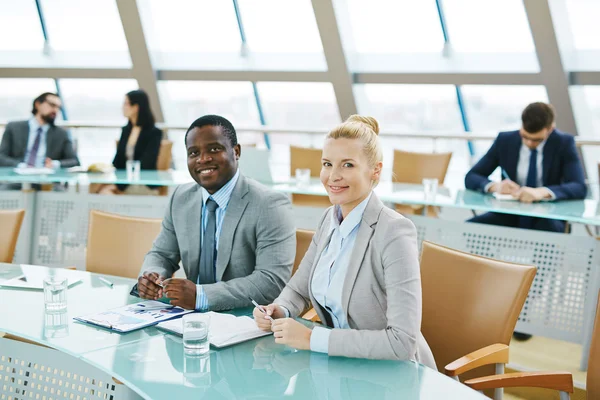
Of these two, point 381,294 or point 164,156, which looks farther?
point 164,156

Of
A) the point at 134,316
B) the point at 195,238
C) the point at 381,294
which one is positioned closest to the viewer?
the point at 381,294

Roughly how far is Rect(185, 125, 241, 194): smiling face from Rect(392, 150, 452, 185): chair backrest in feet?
8.38

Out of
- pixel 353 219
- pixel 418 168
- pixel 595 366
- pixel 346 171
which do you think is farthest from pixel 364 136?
pixel 418 168

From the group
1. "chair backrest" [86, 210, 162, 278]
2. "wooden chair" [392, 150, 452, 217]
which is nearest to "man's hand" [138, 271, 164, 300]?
"chair backrest" [86, 210, 162, 278]

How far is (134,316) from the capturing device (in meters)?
1.97

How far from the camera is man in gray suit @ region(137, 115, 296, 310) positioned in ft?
7.74

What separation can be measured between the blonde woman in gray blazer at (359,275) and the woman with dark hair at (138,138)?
10.9ft

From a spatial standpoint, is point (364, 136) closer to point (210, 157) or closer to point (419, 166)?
point (210, 157)

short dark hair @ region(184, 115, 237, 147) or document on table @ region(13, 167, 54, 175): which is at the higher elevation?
short dark hair @ region(184, 115, 237, 147)

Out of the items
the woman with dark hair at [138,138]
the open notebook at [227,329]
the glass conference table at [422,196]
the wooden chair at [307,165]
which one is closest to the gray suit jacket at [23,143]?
the woman with dark hair at [138,138]

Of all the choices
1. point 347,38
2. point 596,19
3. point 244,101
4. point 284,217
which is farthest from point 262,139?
point 284,217

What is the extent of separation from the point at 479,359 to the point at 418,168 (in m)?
3.04

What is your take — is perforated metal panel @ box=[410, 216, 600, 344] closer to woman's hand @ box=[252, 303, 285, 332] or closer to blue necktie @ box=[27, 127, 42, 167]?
woman's hand @ box=[252, 303, 285, 332]

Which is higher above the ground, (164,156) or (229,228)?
(164,156)
